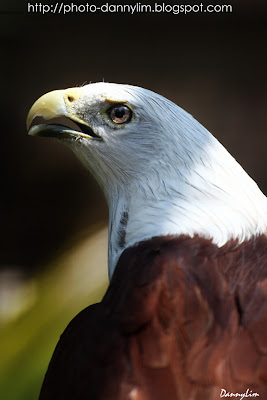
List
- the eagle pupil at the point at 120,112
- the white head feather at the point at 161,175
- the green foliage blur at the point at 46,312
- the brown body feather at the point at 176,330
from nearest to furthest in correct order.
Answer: the brown body feather at the point at 176,330 → the white head feather at the point at 161,175 → the eagle pupil at the point at 120,112 → the green foliage blur at the point at 46,312

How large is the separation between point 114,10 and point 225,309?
2383 millimetres

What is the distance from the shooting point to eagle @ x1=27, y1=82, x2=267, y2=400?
1.55 meters

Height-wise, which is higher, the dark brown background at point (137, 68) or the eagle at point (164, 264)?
the dark brown background at point (137, 68)

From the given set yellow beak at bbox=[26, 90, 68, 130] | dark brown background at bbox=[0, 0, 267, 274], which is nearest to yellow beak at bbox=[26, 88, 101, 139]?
yellow beak at bbox=[26, 90, 68, 130]

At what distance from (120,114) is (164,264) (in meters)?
0.57

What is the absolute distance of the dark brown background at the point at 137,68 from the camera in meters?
3.61

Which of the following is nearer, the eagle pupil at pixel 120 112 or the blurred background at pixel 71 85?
the eagle pupil at pixel 120 112

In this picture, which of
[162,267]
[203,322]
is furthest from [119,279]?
[203,322]

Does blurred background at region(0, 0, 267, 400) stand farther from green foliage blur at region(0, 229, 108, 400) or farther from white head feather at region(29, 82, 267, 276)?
white head feather at region(29, 82, 267, 276)

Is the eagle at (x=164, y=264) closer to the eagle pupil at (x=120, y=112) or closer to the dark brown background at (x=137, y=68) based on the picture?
the eagle pupil at (x=120, y=112)

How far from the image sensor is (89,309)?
185 cm

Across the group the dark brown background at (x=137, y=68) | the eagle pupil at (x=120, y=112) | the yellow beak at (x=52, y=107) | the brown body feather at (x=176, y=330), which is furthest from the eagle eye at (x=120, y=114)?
the dark brown background at (x=137, y=68)

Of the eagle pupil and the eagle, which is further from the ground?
the eagle pupil

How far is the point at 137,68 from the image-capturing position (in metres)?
3.70
